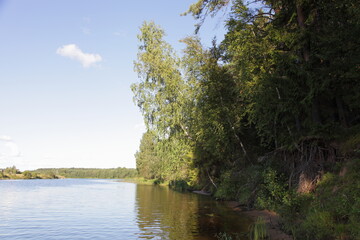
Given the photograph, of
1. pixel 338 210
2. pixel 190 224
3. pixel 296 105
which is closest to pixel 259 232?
pixel 338 210

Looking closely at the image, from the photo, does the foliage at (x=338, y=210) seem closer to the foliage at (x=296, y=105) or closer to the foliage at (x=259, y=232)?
the foliage at (x=296, y=105)

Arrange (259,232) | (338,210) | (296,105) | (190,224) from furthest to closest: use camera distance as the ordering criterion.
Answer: (190,224)
(296,105)
(259,232)
(338,210)

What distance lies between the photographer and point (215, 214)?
57.2 feet

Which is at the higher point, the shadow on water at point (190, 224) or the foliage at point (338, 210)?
the foliage at point (338, 210)

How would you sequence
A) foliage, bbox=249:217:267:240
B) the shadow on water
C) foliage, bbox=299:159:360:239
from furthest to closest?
the shadow on water < foliage, bbox=249:217:267:240 < foliage, bbox=299:159:360:239

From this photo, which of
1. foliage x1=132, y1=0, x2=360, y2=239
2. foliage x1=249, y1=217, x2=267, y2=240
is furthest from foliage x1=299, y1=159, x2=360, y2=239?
foliage x1=249, y1=217, x2=267, y2=240

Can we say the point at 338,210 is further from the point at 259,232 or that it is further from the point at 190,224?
the point at 190,224

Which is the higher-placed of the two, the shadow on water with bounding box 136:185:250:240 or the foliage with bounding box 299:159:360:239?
the foliage with bounding box 299:159:360:239

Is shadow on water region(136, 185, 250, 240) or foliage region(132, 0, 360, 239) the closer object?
Result: foliage region(132, 0, 360, 239)

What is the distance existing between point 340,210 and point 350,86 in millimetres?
6456

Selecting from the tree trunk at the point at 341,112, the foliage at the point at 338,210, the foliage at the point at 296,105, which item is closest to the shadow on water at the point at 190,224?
the foliage at the point at 296,105

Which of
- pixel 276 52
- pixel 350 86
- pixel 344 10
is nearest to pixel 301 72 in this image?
pixel 276 52

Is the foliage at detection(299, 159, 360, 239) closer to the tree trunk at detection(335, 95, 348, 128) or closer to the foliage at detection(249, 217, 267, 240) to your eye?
the foliage at detection(249, 217, 267, 240)

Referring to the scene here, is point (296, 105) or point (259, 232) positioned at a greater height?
point (296, 105)
